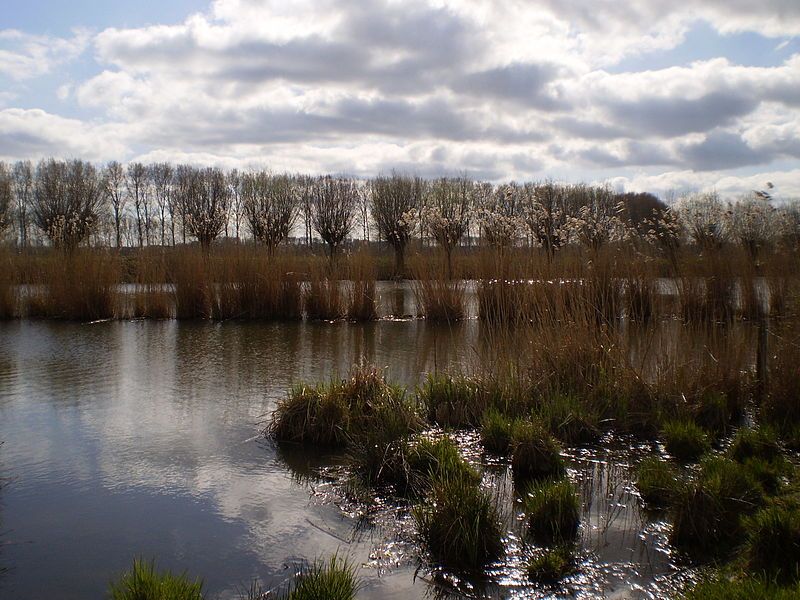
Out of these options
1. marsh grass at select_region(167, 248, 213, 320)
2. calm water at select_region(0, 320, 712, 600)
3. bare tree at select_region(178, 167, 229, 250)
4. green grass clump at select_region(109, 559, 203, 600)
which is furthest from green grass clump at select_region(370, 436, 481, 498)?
bare tree at select_region(178, 167, 229, 250)

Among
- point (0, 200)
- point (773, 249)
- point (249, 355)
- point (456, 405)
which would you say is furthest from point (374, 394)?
point (0, 200)

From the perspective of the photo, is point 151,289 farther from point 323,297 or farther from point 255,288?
point 323,297

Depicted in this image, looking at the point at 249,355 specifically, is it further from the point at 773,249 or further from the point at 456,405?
the point at 773,249

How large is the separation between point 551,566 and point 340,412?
8.52 feet

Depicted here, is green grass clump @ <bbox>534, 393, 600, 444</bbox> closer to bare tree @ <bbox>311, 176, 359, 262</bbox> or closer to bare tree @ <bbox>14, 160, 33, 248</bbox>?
bare tree @ <bbox>311, 176, 359, 262</bbox>

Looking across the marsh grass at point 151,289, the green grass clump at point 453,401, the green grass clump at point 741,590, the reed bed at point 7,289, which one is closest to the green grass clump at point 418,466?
the green grass clump at point 453,401

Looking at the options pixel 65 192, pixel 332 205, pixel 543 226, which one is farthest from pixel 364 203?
pixel 543 226

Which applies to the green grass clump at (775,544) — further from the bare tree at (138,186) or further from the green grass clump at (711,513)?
the bare tree at (138,186)

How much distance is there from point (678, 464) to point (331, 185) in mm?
37330

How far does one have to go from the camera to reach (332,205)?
132 ft

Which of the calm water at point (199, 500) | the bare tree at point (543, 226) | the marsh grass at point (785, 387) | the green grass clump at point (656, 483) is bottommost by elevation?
the calm water at point (199, 500)

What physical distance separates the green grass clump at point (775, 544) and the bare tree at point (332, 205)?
37.6 m

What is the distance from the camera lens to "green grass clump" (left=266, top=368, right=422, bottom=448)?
5.33m

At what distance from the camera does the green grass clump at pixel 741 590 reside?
262cm
